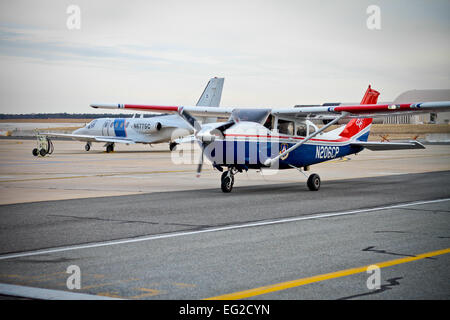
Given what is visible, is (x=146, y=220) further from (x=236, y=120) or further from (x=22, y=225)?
(x=236, y=120)

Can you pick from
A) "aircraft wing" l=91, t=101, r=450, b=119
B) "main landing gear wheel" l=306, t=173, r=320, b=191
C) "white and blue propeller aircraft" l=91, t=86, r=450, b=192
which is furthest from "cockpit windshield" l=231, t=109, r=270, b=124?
"main landing gear wheel" l=306, t=173, r=320, b=191

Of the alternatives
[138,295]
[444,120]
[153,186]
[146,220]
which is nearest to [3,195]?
[153,186]

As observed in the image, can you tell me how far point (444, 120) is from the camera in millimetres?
136750

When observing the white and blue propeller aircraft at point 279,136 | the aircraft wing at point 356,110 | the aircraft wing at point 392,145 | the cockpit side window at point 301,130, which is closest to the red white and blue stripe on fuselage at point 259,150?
the white and blue propeller aircraft at point 279,136

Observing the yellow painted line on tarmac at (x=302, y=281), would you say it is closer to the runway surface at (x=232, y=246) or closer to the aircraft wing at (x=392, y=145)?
the runway surface at (x=232, y=246)

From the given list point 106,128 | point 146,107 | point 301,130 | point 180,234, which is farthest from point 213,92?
point 180,234

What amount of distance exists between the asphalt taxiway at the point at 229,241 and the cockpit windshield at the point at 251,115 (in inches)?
83.4

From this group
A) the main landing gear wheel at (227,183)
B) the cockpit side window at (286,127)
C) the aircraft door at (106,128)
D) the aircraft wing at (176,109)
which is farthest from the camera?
the aircraft door at (106,128)

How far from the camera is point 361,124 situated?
20406 mm

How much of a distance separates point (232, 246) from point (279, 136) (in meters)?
8.92

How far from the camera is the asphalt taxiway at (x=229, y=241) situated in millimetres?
6281

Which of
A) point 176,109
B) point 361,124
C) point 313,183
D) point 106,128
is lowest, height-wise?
point 313,183

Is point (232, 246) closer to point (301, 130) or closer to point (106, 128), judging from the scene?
point (301, 130)
